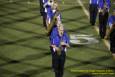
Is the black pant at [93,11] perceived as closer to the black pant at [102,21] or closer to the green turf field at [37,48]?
the green turf field at [37,48]

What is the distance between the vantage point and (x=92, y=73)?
448 inches

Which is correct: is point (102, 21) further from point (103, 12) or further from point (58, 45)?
point (58, 45)

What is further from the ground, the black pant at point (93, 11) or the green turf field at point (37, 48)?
the black pant at point (93, 11)

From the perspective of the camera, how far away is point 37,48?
44.3 feet

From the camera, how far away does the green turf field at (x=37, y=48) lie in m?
11.6

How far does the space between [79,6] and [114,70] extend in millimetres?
8345

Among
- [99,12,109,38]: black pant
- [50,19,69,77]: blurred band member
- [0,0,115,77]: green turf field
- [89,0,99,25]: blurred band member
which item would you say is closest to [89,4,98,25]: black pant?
[89,0,99,25]: blurred band member

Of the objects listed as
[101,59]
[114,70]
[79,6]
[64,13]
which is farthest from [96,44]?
[79,6]

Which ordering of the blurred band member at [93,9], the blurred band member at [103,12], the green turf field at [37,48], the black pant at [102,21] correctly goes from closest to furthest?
the green turf field at [37,48]
the blurred band member at [103,12]
the black pant at [102,21]
the blurred band member at [93,9]

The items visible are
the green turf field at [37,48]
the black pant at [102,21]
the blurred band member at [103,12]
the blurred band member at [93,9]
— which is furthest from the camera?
the blurred band member at [93,9]

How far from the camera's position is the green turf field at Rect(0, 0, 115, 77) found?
1159 cm

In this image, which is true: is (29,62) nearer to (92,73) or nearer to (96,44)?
(92,73)

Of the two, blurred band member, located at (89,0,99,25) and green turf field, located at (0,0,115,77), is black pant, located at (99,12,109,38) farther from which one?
blurred band member, located at (89,0,99,25)

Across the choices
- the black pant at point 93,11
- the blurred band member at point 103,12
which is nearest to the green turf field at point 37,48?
the black pant at point 93,11
